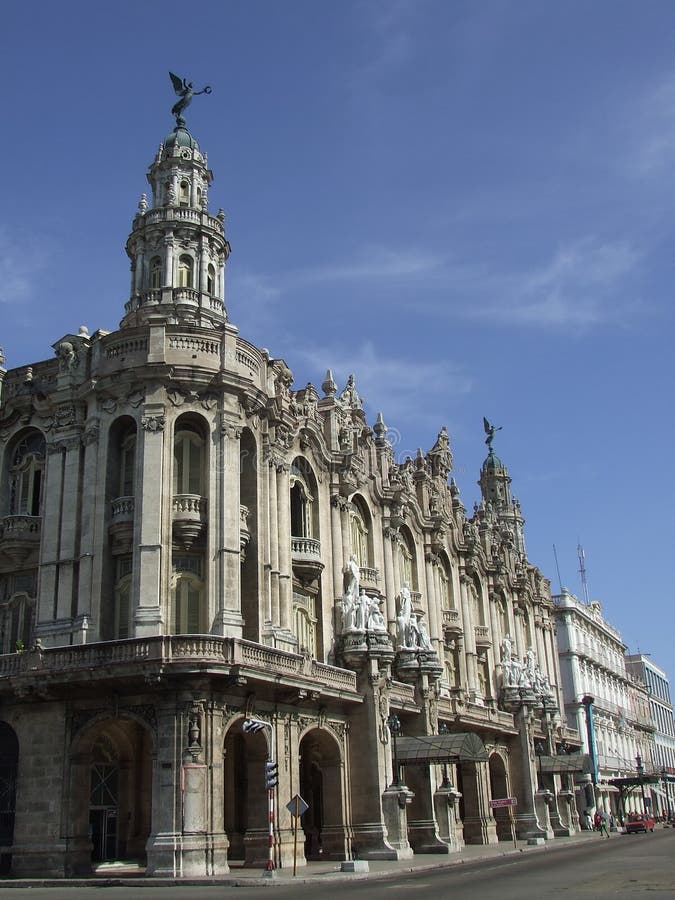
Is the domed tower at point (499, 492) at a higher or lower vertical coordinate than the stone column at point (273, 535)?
higher

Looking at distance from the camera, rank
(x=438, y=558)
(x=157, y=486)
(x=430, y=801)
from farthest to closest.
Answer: (x=438, y=558), (x=430, y=801), (x=157, y=486)

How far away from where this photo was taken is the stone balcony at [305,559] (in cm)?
4291

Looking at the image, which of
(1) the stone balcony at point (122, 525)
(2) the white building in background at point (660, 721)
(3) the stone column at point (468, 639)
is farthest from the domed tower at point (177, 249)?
(2) the white building in background at point (660, 721)

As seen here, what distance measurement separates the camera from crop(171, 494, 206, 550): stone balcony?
3669 cm

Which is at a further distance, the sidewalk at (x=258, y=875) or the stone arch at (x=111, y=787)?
the stone arch at (x=111, y=787)

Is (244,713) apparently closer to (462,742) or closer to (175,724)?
(175,724)

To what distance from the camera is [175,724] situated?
31719 mm

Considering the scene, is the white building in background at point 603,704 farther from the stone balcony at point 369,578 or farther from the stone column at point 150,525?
the stone column at point 150,525

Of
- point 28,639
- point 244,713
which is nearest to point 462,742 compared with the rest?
point 244,713

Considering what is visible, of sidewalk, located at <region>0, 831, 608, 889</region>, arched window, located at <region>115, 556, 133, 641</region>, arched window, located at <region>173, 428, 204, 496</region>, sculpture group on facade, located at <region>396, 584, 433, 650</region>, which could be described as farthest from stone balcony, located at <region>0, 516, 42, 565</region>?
sculpture group on facade, located at <region>396, 584, 433, 650</region>

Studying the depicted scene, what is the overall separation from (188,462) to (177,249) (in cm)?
1335

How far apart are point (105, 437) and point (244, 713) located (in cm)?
1233

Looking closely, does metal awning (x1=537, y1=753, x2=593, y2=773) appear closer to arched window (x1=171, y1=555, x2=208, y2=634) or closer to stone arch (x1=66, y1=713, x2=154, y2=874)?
stone arch (x1=66, y1=713, x2=154, y2=874)

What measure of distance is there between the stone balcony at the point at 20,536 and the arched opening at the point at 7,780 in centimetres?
712
